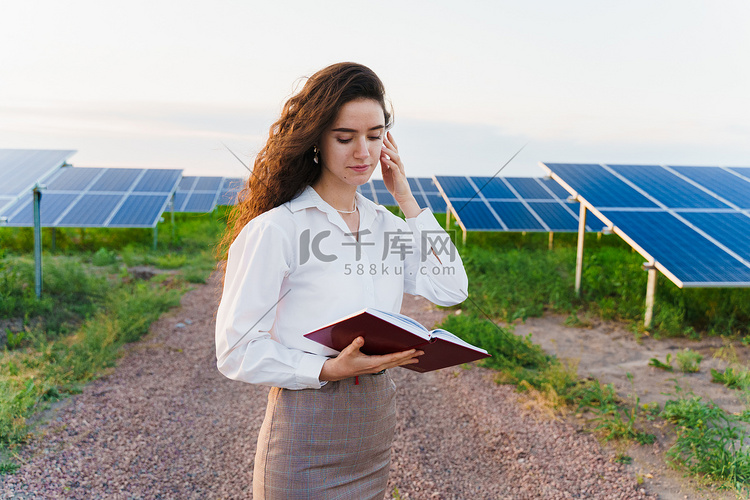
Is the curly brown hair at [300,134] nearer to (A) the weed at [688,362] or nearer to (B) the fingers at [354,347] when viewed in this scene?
(B) the fingers at [354,347]

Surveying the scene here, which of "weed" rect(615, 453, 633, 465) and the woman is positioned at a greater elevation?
the woman

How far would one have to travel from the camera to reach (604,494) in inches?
128

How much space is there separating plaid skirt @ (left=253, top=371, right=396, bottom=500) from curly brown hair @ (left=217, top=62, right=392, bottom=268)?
0.64 metres

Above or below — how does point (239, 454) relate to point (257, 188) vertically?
below

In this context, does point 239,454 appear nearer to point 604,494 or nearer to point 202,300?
point 604,494

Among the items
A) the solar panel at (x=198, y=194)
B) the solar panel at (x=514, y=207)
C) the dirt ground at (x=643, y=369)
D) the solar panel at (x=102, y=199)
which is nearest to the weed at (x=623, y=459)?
the dirt ground at (x=643, y=369)

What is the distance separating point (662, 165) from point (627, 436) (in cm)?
684

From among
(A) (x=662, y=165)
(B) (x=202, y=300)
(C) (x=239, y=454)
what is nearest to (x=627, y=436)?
(C) (x=239, y=454)

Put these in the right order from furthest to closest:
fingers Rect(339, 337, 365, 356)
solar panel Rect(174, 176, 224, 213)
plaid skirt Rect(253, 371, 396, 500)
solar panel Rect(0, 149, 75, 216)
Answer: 1. solar panel Rect(174, 176, 224, 213)
2. solar panel Rect(0, 149, 75, 216)
3. plaid skirt Rect(253, 371, 396, 500)
4. fingers Rect(339, 337, 365, 356)

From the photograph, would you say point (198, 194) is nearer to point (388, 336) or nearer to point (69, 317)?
point (69, 317)

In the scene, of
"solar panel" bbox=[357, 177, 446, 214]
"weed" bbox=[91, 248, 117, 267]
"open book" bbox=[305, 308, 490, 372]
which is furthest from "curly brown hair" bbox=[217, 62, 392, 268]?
"solar panel" bbox=[357, 177, 446, 214]

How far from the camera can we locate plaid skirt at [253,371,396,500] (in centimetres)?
169

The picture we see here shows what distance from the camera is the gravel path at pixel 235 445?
3.36 m

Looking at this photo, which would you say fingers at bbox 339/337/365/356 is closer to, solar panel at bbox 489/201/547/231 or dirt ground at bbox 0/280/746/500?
dirt ground at bbox 0/280/746/500
